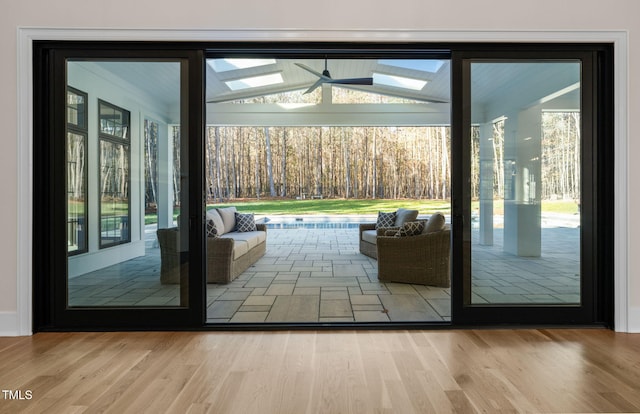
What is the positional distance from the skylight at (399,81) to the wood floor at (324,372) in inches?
201

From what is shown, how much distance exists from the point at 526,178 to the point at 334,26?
1.74m

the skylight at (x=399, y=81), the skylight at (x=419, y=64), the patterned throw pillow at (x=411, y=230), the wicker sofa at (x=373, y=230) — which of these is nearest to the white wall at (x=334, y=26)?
the patterned throw pillow at (x=411, y=230)

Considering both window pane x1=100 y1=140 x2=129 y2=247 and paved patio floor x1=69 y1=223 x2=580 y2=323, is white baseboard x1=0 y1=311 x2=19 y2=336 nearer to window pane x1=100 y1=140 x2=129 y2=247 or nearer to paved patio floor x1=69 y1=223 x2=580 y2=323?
paved patio floor x1=69 y1=223 x2=580 y2=323

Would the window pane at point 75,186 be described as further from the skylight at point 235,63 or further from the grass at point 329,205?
the grass at point 329,205

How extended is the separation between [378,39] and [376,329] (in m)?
2.01

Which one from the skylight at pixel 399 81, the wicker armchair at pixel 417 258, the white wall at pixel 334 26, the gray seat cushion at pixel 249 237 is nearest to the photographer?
the white wall at pixel 334 26

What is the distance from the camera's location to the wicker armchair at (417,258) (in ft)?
14.3

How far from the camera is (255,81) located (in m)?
7.19

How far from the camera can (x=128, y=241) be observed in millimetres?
2932

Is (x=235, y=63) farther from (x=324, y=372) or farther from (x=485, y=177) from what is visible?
(x=324, y=372)

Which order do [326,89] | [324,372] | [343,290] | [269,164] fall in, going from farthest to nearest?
[269,164] < [326,89] < [343,290] < [324,372]

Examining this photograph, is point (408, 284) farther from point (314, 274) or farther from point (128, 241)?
point (128, 241)

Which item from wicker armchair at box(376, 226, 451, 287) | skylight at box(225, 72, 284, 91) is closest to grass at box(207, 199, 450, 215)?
skylight at box(225, 72, 284, 91)

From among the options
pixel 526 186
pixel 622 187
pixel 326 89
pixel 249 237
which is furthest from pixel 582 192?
pixel 326 89
